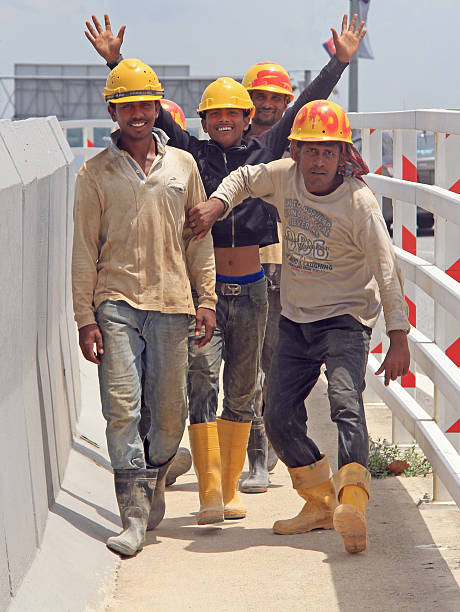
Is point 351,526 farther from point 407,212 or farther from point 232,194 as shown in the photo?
point 407,212

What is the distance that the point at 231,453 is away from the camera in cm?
Result: 638

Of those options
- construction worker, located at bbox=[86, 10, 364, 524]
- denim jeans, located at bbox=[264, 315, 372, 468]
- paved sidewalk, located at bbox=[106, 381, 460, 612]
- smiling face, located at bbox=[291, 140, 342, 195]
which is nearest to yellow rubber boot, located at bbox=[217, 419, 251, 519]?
construction worker, located at bbox=[86, 10, 364, 524]

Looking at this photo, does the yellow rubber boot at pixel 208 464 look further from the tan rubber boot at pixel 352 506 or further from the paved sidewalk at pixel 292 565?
the tan rubber boot at pixel 352 506

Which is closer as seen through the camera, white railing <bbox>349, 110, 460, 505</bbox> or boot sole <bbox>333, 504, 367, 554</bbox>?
boot sole <bbox>333, 504, 367, 554</bbox>

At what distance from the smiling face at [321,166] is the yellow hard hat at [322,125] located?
0.12 ft

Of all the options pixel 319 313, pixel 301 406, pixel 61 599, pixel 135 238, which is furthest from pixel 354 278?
pixel 61 599

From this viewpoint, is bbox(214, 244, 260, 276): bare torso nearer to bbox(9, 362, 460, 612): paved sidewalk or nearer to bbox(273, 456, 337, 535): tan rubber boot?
bbox(273, 456, 337, 535): tan rubber boot

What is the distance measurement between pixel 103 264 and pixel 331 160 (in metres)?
1.14

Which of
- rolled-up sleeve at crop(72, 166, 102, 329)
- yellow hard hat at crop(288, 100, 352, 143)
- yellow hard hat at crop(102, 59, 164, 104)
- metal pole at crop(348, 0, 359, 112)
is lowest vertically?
metal pole at crop(348, 0, 359, 112)

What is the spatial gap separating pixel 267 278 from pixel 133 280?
5.95 ft

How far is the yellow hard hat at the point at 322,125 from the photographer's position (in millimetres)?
5656

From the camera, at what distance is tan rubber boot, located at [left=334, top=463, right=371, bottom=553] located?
5.26 m

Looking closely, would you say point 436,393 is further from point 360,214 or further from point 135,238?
point 135,238

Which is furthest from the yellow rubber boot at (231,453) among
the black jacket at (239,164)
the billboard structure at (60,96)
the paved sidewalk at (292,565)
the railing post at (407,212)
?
the billboard structure at (60,96)
